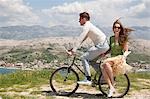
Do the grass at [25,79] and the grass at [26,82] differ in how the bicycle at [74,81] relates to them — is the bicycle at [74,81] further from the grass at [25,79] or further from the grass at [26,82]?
the grass at [25,79]

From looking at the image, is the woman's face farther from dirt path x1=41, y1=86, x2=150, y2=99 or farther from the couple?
dirt path x1=41, y1=86, x2=150, y2=99

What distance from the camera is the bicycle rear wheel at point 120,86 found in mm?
14125

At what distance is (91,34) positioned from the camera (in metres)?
13.7

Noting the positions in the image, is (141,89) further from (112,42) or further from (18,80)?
(18,80)

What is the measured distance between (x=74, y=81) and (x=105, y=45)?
1.98 metres

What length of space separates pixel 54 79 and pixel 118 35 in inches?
125

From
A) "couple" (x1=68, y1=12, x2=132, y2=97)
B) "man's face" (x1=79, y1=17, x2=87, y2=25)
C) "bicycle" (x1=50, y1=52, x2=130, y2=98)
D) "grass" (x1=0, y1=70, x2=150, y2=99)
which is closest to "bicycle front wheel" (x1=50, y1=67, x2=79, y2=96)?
"bicycle" (x1=50, y1=52, x2=130, y2=98)

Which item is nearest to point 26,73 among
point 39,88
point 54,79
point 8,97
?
point 39,88

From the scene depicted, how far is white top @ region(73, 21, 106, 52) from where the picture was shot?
1353cm

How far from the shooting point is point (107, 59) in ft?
44.6

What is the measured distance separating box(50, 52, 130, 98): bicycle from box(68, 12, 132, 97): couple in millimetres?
405

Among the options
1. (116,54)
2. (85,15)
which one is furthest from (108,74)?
(85,15)

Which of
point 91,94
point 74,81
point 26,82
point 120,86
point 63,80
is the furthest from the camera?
point 26,82

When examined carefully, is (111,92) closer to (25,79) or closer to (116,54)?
(116,54)
